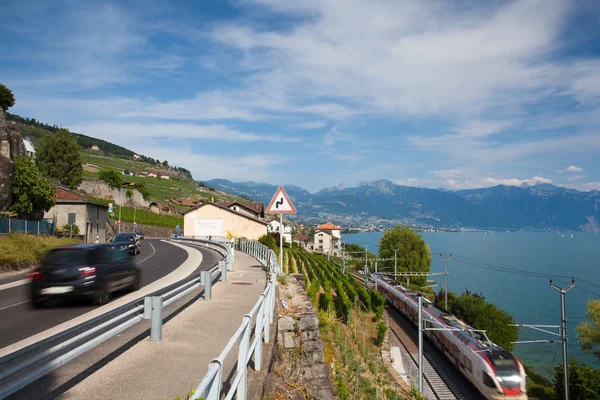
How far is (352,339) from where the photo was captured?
32.9m

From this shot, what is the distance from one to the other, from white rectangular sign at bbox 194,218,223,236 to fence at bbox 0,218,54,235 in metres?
30.8

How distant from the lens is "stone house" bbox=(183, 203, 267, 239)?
64.8 m

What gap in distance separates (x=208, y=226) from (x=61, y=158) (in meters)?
27.9

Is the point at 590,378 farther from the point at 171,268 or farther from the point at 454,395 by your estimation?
the point at 171,268

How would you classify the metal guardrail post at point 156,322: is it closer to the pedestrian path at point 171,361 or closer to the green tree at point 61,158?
the pedestrian path at point 171,361

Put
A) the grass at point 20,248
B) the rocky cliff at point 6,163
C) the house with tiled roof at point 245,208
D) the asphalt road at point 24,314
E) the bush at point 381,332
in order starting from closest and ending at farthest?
the asphalt road at point 24,314, the grass at point 20,248, the rocky cliff at point 6,163, the bush at point 381,332, the house with tiled roof at point 245,208

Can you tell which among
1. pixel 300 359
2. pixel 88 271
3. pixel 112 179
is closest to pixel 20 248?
pixel 88 271

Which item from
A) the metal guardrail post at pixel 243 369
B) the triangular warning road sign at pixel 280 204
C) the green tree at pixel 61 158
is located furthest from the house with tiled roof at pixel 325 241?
the metal guardrail post at pixel 243 369

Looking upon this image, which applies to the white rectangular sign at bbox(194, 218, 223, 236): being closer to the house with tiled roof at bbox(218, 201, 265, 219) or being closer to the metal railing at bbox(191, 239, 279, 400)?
the house with tiled roof at bbox(218, 201, 265, 219)

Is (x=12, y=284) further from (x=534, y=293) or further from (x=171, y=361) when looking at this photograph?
(x=534, y=293)

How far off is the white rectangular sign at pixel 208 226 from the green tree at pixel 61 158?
78.7 ft

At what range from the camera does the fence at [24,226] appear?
86.1 ft

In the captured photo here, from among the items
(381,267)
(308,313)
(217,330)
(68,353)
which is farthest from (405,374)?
(381,267)

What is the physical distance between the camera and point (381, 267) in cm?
10344
